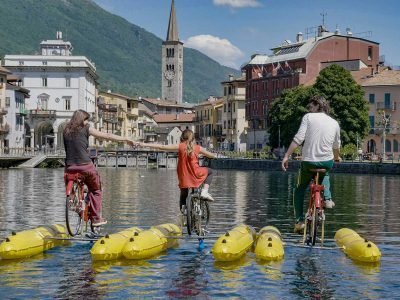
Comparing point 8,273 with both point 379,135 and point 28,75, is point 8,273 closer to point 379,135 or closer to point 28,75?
point 379,135

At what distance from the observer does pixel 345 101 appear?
340ft

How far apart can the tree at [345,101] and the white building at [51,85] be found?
54.0 metres

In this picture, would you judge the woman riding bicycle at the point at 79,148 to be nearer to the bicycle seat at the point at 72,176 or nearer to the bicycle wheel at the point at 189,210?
the bicycle seat at the point at 72,176

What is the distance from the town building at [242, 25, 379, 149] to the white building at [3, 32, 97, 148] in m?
30.4

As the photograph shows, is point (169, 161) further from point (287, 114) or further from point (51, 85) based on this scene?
point (287, 114)

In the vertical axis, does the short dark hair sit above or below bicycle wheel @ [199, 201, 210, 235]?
above

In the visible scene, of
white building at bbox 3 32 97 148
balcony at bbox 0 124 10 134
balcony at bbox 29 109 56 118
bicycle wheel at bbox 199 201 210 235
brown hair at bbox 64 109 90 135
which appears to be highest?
white building at bbox 3 32 97 148

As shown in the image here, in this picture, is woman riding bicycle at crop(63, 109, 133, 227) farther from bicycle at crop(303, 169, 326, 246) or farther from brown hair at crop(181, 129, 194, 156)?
bicycle at crop(303, 169, 326, 246)

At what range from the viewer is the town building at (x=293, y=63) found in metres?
140

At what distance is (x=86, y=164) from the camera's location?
16.2m

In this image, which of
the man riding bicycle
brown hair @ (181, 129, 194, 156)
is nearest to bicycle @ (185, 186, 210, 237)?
brown hair @ (181, 129, 194, 156)

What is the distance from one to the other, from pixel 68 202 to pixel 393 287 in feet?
21.0

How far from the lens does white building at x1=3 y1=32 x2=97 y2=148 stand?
146250 mm

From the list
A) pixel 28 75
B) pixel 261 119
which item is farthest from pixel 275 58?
pixel 28 75
